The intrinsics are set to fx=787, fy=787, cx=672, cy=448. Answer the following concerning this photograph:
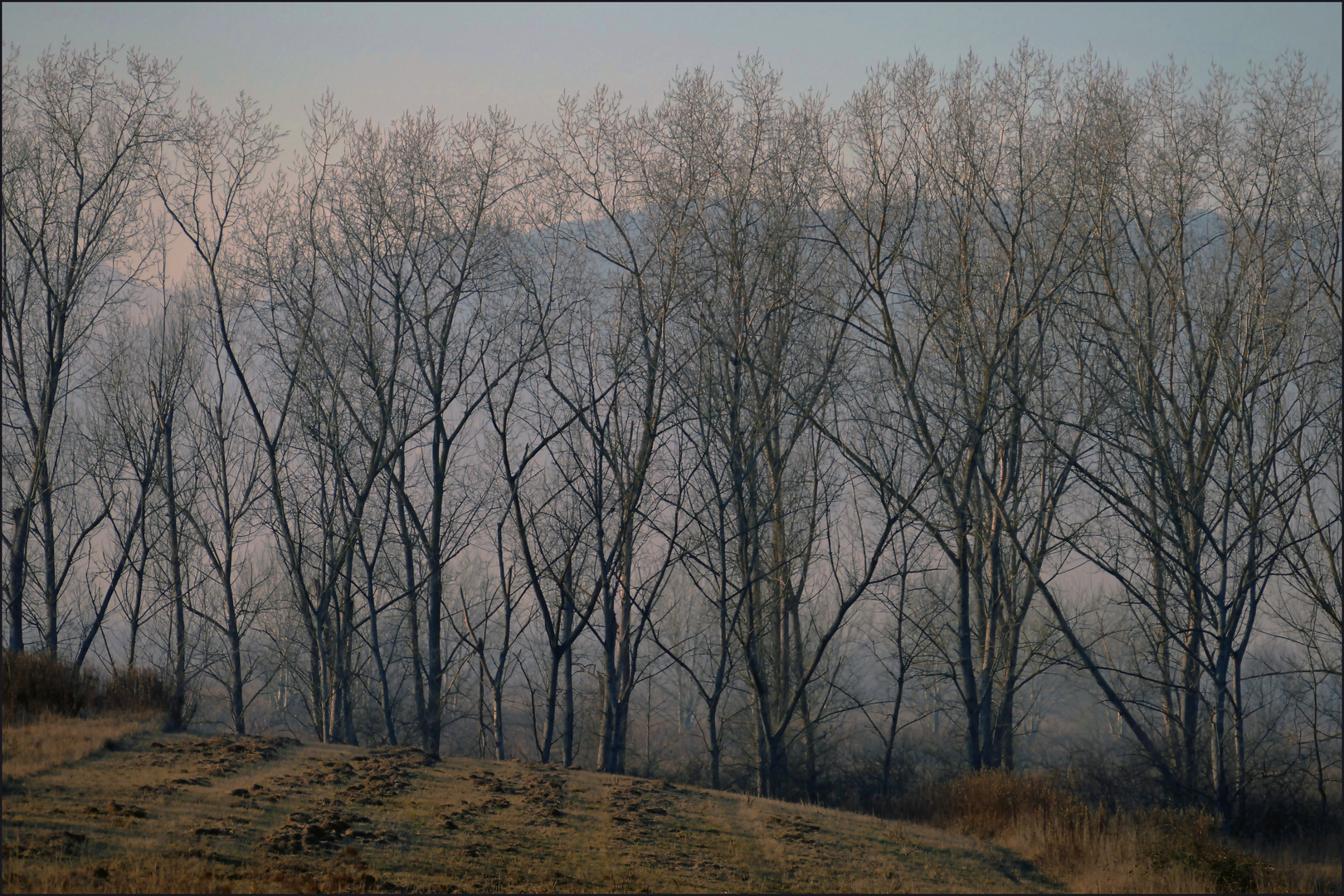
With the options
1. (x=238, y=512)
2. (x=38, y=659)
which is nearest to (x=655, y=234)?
(x=38, y=659)

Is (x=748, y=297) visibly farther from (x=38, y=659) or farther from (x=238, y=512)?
(x=238, y=512)

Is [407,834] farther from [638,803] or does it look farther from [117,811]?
[638,803]

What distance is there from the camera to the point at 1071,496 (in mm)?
17156

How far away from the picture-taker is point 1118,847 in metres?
7.66

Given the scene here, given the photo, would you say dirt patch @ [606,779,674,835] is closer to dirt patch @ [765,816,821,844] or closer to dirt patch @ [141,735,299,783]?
dirt patch @ [765,816,821,844]

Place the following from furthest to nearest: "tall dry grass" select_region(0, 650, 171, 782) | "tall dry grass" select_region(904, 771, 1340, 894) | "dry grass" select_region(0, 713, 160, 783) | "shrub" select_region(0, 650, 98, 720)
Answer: "shrub" select_region(0, 650, 98, 720), "tall dry grass" select_region(904, 771, 1340, 894), "tall dry grass" select_region(0, 650, 171, 782), "dry grass" select_region(0, 713, 160, 783)

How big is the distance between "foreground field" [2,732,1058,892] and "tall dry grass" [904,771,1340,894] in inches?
19.8

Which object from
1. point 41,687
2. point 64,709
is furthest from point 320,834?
point 41,687

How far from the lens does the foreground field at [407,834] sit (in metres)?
4.90

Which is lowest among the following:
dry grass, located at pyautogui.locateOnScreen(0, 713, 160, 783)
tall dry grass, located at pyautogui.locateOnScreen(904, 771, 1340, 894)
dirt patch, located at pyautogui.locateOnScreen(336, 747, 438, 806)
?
tall dry grass, located at pyautogui.locateOnScreen(904, 771, 1340, 894)

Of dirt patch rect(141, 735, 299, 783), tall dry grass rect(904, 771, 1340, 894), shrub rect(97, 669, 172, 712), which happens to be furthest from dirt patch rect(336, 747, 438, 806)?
tall dry grass rect(904, 771, 1340, 894)

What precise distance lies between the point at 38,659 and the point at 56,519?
15.3 m

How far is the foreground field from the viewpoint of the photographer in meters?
4.90

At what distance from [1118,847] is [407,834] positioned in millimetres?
6643
